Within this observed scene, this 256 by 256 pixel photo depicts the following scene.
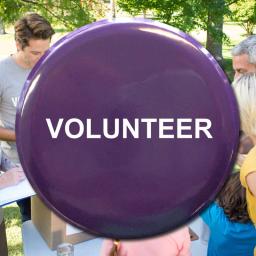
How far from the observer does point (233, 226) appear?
1883mm

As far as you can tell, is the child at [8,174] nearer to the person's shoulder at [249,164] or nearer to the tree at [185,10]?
the person's shoulder at [249,164]

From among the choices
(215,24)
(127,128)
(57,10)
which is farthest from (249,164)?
(215,24)

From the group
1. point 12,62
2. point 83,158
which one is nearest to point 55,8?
point 12,62

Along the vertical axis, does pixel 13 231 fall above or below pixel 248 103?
below

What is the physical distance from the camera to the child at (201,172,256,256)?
1839 millimetres

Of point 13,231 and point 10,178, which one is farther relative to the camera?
point 13,231

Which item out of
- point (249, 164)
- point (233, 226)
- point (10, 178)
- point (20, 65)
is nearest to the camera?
point (249, 164)

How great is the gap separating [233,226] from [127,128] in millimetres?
1541

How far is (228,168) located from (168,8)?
775cm

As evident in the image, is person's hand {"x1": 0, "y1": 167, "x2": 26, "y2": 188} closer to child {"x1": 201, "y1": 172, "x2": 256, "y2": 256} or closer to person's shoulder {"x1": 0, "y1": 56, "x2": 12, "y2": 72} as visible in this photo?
person's shoulder {"x1": 0, "y1": 56, "x2": 12, "y2": 72}

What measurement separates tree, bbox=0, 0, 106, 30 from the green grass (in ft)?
5.48

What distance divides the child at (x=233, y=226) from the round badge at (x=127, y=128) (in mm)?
1384

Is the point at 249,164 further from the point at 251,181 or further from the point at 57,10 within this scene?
the point at 57,10

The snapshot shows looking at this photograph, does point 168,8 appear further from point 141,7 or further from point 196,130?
point 196,130
